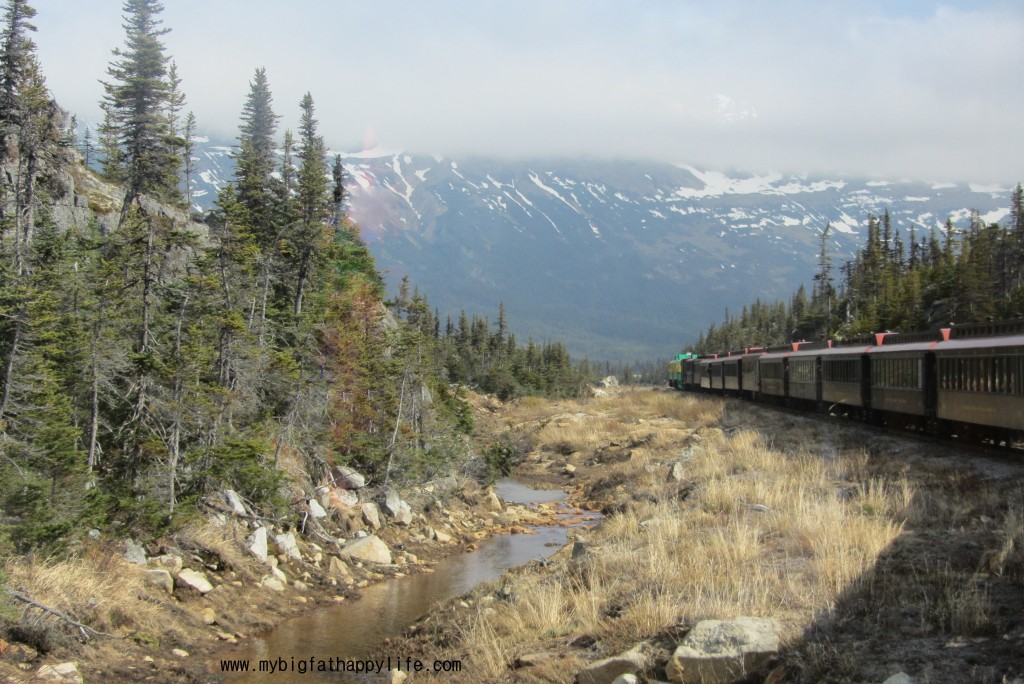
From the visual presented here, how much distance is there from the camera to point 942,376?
22062 millimetres

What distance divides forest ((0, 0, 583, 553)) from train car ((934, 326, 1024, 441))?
1689 cm

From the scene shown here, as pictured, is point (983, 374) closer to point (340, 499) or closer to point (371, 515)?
point (371, 515)

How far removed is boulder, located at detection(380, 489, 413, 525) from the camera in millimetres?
25297

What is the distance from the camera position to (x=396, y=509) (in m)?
25.6

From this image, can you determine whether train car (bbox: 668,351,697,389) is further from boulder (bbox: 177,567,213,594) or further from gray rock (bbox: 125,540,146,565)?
gray rock (bbox: 125,540,146,565)

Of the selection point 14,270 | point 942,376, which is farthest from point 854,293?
point 14,270

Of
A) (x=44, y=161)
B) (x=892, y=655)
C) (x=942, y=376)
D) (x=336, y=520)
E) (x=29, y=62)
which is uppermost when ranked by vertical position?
(x=29, y=62)

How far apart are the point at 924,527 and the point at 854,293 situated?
10718cm

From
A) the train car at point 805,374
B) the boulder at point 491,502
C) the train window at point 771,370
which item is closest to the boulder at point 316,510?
the boulder at point 491,502

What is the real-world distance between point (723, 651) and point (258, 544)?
1438 centimetres

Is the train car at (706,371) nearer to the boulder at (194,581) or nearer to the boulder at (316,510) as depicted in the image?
the boulder at (316,510)

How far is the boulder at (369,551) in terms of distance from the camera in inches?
842

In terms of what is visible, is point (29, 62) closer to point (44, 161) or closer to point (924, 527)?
point (44, 161)

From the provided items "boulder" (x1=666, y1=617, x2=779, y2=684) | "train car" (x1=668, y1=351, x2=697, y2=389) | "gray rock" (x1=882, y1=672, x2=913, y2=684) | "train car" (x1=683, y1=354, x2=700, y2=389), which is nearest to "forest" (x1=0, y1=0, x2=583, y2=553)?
"boulder" (x1=666, y1=617, x2=779, y2=684)
